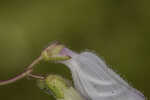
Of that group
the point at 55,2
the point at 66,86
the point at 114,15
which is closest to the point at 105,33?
the point at 114,15

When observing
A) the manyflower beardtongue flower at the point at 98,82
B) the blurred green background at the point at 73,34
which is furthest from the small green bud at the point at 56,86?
the blurred green background at the point at 73,34

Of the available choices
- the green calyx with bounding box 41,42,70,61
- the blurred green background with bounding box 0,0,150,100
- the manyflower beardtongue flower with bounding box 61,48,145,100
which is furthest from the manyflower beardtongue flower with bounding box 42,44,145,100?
the blurred green background with bounding box 0,0,150,100

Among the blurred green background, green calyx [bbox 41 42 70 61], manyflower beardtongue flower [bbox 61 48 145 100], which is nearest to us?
manyflower beardtongue flower [bbox 61 48 145 100]

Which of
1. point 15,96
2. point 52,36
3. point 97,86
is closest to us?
point 97,86

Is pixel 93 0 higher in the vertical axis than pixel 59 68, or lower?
higher

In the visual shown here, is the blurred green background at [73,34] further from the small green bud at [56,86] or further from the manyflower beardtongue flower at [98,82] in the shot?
the manyflower beardtongue flower at [98,82]

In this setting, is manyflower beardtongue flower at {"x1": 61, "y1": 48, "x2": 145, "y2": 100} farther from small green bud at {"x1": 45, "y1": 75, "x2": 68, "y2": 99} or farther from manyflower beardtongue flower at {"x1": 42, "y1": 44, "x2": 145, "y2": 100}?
small green bud at {"x1": 45, "y1": 75, "x2": 68, "y2": 99}

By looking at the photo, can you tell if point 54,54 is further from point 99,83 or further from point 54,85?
point 99,83

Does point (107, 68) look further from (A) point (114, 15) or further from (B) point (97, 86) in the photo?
(A) point (114, 15)
